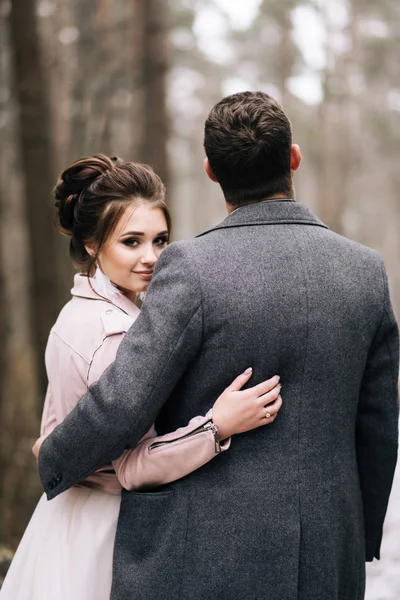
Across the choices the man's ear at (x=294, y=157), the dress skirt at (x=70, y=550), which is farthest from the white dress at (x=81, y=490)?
the man's ear at (x=294, y=157)

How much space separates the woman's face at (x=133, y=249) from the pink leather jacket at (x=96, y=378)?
3.3 inches

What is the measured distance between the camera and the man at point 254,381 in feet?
7.82

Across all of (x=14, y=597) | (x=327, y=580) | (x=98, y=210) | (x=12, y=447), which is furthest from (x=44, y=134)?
(x=327, y=580)

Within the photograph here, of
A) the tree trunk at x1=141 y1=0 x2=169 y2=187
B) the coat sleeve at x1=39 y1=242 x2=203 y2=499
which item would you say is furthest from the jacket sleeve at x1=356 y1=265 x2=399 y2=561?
the tree trunk at x1=141 y1=0 x2=169 y2=187

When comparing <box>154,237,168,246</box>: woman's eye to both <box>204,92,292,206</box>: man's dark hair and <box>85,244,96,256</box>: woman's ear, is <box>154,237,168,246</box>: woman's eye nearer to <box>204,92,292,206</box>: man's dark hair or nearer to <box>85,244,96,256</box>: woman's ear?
<box>85,244,96,256</box>: woman's ear

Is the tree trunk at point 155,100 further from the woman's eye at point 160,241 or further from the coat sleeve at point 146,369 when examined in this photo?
the coat sleeve at point 146,369

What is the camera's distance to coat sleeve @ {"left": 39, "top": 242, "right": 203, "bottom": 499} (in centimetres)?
235

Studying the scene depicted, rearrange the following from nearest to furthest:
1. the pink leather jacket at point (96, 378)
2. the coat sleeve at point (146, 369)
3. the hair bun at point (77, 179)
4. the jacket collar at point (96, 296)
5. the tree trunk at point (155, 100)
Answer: the coat sleeve at point (146, 369) < the pink leather jacket at point (96, 378) < the jacket collar at point (96, 296) < the hair bun at point (77, 179) < the tree trunk at point (155, 100)

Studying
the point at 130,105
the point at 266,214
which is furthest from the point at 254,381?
the point at 130,105

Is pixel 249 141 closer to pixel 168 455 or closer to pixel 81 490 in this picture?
pixel 168 455

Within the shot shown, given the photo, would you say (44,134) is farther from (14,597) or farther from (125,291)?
(14,597)

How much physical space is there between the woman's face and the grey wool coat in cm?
50

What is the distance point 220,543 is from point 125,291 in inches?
43.5

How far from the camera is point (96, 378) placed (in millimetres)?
2652
